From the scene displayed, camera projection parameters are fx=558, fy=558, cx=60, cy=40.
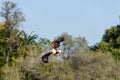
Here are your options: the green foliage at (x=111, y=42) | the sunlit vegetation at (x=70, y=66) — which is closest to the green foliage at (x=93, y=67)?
the sunlit vegetation at (x=70, y=66)

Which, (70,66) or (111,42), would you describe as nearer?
(70,66)

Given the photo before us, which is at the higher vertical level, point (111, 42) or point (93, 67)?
point (111, 42)

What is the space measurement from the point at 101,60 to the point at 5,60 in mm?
13293

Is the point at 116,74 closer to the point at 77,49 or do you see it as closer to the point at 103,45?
the point at 77,49

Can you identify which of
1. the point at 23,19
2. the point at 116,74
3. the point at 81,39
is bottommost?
the point at 116,74

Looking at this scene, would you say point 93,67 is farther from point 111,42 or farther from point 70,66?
point 111,42

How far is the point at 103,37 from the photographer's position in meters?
55.2

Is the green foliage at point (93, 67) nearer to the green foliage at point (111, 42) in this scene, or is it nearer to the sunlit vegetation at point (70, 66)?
the sunlit vegetation at point (70, 66)

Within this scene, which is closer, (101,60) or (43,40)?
(101,60)

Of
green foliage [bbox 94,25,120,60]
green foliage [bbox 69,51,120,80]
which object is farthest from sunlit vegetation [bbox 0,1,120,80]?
green foliage [bbox 94,25,120,60]

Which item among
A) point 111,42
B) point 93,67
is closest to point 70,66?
point 93,67

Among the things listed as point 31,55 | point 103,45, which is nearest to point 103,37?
point 103,45

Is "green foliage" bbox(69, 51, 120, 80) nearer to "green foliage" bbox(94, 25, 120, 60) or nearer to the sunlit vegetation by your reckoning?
the sunlit vegetation

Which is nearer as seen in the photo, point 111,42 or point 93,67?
point 93,67
